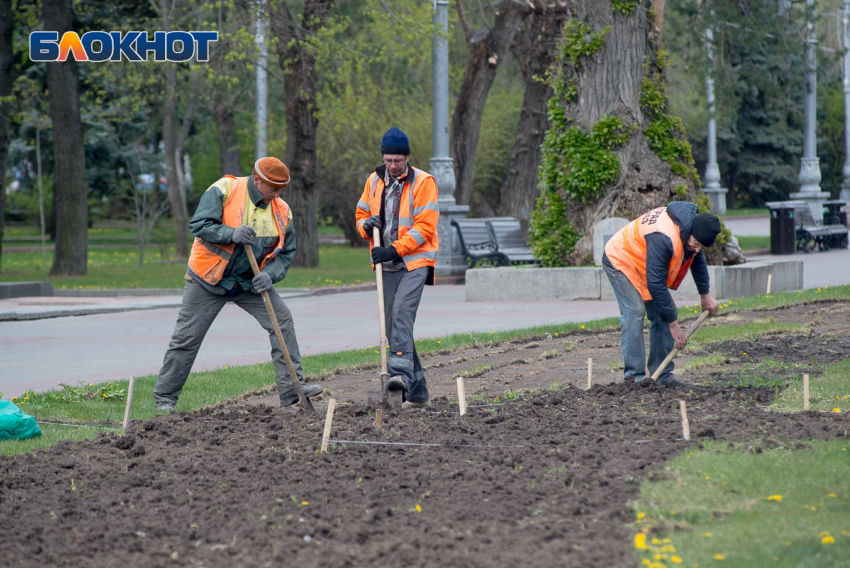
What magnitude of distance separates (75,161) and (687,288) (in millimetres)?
11719

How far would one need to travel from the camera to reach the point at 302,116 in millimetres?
20297

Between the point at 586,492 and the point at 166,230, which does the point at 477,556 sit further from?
the point at 166,230

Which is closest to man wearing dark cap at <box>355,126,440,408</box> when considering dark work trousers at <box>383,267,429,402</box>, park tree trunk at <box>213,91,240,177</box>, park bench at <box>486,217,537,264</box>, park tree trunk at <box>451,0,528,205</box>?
dark work trousers at <box>383,267,429,402</box>

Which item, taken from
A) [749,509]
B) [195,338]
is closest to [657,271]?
[749,509]

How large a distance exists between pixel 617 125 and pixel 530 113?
8.94 metres

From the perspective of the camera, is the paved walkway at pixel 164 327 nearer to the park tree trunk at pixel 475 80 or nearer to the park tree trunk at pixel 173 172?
the park tree trunk at pixel 475 80

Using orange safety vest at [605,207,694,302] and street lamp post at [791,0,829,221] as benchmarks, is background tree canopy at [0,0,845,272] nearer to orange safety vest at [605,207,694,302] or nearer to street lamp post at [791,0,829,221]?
street lamp post at [791,0,829,221]

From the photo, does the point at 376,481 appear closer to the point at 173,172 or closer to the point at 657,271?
the point at 657,271

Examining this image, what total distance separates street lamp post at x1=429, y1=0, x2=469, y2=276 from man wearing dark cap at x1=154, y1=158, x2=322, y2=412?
1192 cm

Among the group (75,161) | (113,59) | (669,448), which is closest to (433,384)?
(669,448)

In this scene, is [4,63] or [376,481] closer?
[376,481]

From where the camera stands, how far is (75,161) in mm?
19469

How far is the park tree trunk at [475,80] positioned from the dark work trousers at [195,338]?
53.8ft

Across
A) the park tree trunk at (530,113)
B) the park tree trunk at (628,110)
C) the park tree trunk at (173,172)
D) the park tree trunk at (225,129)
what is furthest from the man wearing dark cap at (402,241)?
the park tree trunk at (225,129)
